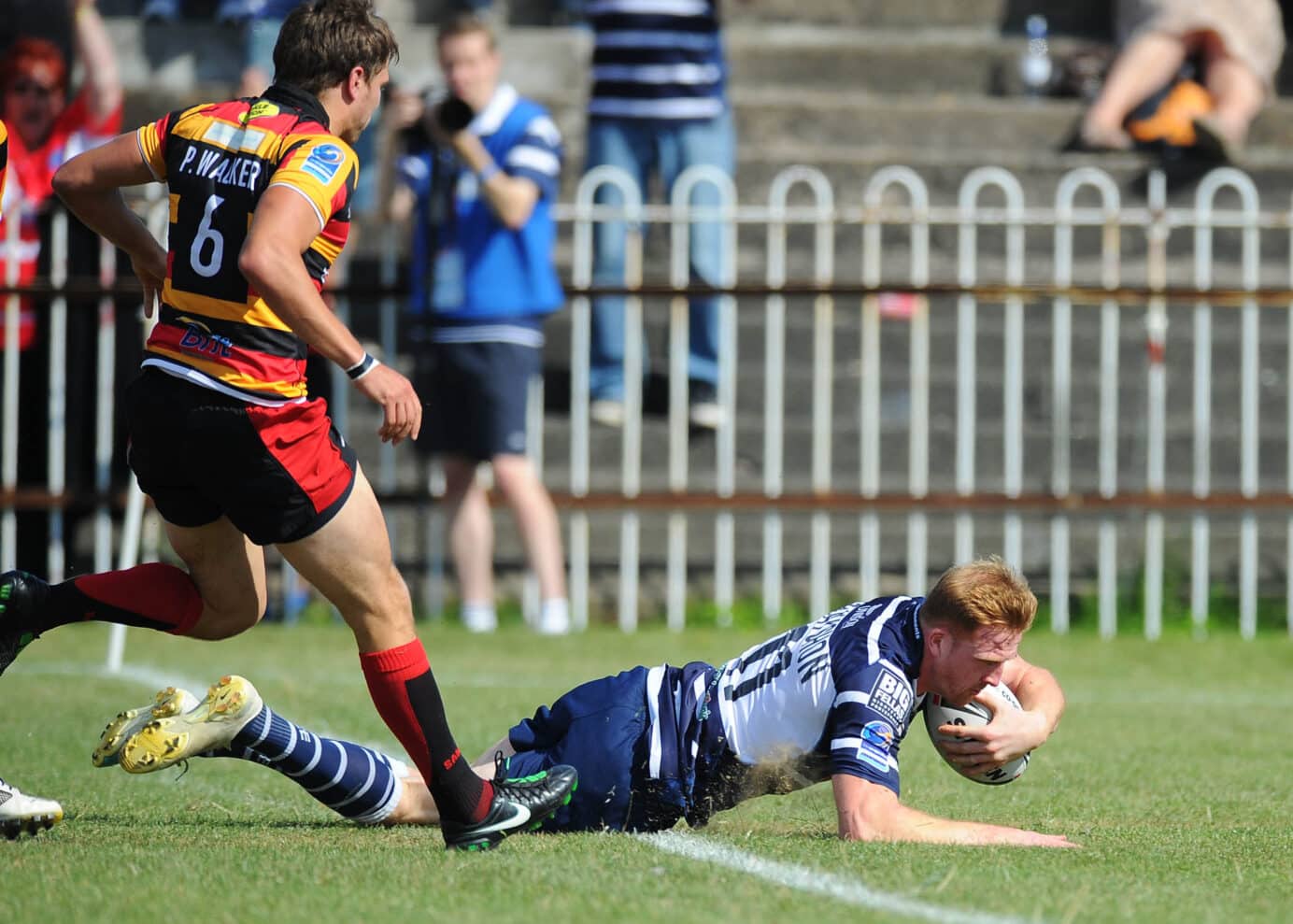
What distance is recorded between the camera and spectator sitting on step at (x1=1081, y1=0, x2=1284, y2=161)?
1304cm

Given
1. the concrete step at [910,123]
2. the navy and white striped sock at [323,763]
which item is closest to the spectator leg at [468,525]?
the concrete step at [910,123]

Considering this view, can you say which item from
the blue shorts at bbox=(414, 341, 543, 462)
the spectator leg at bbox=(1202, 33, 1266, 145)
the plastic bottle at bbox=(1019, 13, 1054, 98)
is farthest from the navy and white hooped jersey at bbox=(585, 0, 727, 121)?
the plastic bottle at bbox=(1019, 13, 1054, 98)

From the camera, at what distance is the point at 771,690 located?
491 centimetres

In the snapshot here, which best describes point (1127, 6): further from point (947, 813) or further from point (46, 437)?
point (947, 813)

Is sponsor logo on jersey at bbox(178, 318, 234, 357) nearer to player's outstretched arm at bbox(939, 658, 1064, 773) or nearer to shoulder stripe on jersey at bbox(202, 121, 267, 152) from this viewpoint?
shoulder stripe on jersey at bbox(202, 121, 267, 152)

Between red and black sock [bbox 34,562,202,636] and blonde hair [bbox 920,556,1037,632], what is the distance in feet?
6.40

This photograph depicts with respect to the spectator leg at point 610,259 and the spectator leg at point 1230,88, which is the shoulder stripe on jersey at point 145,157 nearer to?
the spectator leg at point 610,259

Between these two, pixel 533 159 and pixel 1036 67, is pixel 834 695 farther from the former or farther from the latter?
pixel 1036 67

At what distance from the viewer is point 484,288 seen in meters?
10.2

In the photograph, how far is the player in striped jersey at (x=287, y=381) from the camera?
4.61 meters

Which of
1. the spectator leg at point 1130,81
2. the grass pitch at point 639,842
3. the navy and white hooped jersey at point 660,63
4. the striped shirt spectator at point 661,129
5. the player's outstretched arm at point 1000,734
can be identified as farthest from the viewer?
the spectator leg at point 1130,81

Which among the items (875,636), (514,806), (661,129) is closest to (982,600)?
(875,636)

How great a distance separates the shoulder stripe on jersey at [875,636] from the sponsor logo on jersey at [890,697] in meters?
0.04

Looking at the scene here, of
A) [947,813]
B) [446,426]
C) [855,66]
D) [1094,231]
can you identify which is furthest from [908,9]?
[947,813]
